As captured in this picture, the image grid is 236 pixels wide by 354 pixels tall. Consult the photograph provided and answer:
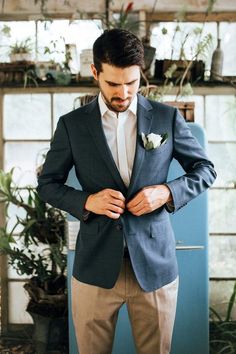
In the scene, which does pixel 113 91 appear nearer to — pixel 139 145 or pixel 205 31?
pixel 139 145

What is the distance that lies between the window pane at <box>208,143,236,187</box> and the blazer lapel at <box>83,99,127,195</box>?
212 centimetres

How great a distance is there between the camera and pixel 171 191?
1.82m

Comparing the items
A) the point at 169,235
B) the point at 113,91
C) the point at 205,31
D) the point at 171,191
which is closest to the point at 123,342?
the point at 169,235

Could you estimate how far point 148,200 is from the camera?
1755 mm

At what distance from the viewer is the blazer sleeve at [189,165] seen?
1.87 m

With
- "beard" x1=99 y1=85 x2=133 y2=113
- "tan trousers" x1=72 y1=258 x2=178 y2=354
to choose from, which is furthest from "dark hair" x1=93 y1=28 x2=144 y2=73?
"tan trousers" x1=72 y1=258 x2=178 y2=354

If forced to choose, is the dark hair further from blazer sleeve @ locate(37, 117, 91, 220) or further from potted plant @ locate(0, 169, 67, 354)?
potted plant @ locate(0, 169, 67, 354)

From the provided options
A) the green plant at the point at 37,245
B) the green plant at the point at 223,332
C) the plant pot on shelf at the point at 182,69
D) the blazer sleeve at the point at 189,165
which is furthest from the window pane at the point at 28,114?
the blazer sleeve at the point at 189,165

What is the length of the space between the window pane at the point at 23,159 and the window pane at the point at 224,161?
1280mm

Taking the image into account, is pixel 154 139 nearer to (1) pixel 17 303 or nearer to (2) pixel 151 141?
(2) pixel 151 141

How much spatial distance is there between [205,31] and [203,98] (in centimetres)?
49

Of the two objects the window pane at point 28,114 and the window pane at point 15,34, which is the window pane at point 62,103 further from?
the window pane at point 15,34

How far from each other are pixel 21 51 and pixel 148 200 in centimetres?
243

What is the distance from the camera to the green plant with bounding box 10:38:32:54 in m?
3.83
